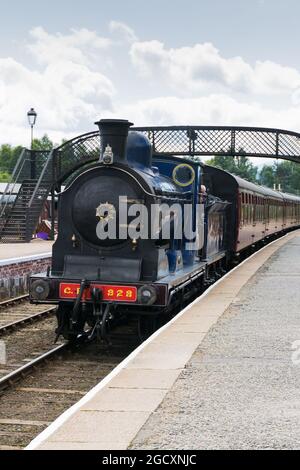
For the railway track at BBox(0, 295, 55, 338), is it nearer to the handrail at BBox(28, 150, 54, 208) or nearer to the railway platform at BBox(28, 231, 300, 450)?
the railway platform at BBox(28, 231, 300, 450)

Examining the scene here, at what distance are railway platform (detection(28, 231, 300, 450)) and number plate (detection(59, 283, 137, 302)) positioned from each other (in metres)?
0.71

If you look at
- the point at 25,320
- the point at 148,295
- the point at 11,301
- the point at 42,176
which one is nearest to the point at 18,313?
the point at 11,301

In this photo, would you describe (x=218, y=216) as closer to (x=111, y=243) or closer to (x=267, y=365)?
(x=111, y=243)

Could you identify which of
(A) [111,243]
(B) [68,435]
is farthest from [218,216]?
(B) [68,435]

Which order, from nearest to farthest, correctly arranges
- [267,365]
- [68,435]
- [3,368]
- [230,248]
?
[68,435], [267,365], [3,368], [230,248]

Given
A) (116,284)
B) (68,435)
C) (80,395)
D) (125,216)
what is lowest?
(80,395)

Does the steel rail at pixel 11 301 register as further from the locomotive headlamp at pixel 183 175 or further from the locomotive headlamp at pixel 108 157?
the locomotive headlamp at pixel 108 157

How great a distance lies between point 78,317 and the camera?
30.7 feet

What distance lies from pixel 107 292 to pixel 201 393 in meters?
3.41

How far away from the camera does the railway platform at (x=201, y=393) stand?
4.82m

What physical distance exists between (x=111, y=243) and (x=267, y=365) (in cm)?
336

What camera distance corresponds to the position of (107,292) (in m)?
9.19
